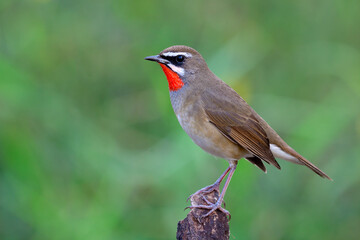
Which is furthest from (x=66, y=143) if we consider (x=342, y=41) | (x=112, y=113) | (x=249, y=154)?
(x=342, y=41)

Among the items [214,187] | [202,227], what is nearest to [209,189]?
[214,187]

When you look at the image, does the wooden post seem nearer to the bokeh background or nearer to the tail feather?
the bokeh background

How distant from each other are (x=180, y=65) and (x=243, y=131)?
0.79 meters

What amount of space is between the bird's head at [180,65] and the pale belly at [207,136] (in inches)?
12.3

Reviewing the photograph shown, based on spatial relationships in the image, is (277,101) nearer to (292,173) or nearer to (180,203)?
(292,173)

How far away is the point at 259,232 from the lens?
579cm

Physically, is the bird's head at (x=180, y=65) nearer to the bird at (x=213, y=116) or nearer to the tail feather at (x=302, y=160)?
the bird at (x=213, y=116)

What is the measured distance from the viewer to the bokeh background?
573 centimetres

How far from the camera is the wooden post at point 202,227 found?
4.26 meters

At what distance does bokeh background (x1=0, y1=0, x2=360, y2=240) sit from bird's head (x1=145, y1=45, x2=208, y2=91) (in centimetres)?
81

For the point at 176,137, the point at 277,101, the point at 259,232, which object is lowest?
the point at 259,232

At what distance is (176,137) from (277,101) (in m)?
1.31

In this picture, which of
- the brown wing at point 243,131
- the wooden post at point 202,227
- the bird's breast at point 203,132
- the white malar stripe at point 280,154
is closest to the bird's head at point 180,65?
the bird's breast at point 203,132

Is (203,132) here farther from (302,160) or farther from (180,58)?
(302,160)
